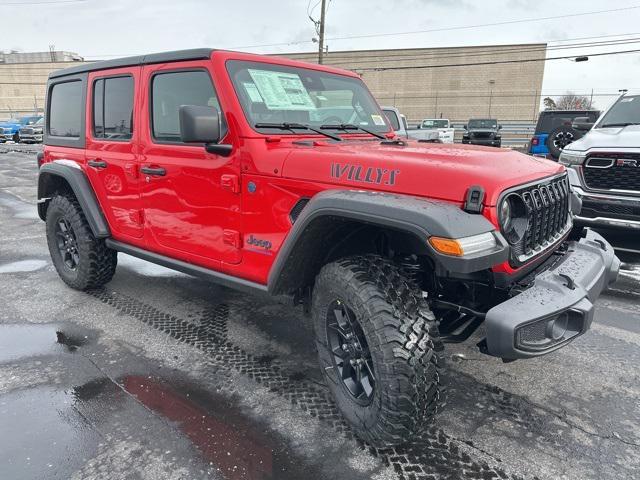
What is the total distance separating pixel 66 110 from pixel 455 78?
47703 millimetres

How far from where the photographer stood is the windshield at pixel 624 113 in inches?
256

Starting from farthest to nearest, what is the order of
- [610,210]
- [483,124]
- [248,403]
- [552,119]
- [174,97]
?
[483,124]
[552,119]
[610,210]
[174,97]
[248,403]

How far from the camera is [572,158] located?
5.81 m

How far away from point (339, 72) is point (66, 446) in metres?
3.11

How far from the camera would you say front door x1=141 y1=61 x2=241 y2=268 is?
3.03 metres

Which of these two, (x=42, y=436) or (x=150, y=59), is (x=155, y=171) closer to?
(x=150, y=59)

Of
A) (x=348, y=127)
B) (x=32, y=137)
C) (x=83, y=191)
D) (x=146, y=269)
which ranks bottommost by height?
(x=146, y=269)

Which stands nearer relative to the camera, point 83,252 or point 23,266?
point 83,252

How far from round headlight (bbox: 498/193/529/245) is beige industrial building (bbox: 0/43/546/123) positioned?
45.0 metres

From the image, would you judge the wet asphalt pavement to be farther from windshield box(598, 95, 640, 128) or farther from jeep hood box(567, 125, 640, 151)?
windshield box(598, 95, 640, 128)

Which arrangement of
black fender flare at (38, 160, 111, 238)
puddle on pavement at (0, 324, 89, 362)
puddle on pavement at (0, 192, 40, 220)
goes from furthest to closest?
puddle on pavement at (0, 192, 40, 220) < black fender flare at (38, 160, 111, 238) < puddle on pavement at (0, 324, 89, 362)

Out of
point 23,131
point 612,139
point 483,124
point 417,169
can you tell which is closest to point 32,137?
point 23,131

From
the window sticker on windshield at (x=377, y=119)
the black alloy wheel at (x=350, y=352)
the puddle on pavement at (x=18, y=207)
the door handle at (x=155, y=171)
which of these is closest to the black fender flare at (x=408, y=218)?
the black alloy wheel at (x=350, y=352)

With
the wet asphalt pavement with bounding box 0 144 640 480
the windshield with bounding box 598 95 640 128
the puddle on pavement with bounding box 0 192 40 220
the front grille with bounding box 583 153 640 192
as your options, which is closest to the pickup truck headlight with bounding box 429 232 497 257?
the wet asphalt pavement with bounding box 0 144 640 480
